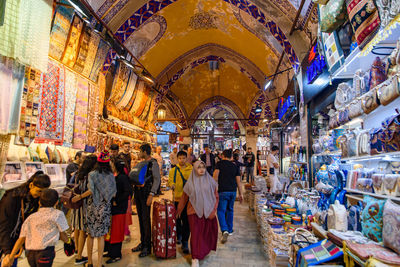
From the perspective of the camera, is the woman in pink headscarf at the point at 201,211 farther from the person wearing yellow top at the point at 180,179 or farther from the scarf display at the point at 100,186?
the scarf display at the point at 100,186

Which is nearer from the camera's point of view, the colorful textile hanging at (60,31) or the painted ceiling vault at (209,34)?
the colorful textile hanging at (60,31)

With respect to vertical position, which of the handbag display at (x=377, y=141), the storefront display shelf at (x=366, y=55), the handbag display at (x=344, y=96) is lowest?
the handbag display at (x=377, y=141)

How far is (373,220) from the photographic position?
1709 mm

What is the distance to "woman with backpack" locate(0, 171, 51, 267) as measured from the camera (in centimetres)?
207

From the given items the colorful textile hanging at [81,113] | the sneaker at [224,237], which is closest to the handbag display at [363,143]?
the sneaker at [224,237]

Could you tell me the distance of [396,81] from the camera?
1732mm

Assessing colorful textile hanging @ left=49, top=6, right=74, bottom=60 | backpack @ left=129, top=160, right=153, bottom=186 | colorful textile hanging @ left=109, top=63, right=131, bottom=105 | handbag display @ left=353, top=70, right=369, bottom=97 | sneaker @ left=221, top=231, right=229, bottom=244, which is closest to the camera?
handbag display @ left=353, top=70, right=369, bottom=97

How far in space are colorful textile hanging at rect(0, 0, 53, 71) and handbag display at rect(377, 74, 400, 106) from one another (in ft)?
12.3

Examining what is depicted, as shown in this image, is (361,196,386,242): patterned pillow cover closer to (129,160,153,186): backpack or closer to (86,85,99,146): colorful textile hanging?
(129,160,153,186): backpack

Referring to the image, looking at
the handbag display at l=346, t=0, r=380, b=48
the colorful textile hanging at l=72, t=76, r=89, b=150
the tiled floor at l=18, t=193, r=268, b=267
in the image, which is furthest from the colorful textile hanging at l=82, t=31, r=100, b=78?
the handbag display at l=346, t=0, r=380, b=48

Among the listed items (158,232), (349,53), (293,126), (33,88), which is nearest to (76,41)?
(33,88)

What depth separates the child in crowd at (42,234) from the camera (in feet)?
6.35

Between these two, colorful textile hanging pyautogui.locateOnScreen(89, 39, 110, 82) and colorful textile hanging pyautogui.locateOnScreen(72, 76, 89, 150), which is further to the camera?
colorful textile hanging pyautogui.locateOnScreen(89, 39, 110, 82)

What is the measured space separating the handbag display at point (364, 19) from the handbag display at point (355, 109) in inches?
22.8
